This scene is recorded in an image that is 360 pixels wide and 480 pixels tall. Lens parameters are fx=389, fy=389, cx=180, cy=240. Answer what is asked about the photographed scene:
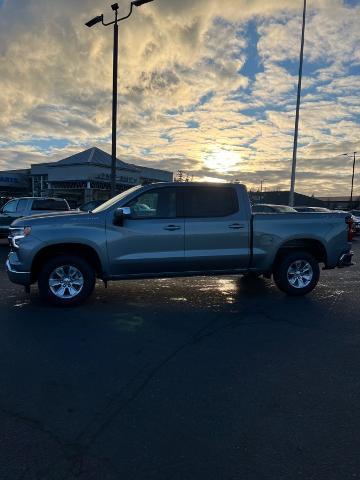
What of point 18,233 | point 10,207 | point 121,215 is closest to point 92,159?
point 10,207

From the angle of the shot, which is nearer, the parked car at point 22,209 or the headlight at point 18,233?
the headlight at point 18,233

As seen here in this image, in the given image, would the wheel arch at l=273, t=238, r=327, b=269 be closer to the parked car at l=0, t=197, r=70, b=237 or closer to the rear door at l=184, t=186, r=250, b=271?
the rear door at l=184, t=186, r=250, b=271

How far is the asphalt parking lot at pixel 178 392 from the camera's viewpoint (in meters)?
2.55

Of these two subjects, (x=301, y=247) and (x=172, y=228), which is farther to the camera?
(x=301, y=247)

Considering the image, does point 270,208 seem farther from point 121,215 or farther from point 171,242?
point 121,215

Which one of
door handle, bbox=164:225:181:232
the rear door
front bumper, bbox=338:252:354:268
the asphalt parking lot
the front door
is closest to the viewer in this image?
the asphalt parking lot

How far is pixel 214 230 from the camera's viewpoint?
680cm

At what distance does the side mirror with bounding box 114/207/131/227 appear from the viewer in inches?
243

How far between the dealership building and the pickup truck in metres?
36.9

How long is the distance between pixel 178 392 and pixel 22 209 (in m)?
12.7

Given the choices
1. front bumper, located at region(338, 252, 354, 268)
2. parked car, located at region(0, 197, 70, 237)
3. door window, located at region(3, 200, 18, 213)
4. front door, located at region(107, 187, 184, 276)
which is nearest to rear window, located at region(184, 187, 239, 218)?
front door, located at region(107, 187, 184, 276)

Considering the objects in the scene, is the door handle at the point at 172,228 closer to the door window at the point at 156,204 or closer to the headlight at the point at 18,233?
the door window at the point at 156,204

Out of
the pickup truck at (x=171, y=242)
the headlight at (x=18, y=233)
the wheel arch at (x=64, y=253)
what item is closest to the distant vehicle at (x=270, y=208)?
the pickup truck at (x=171, y=242)

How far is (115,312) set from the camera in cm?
602
